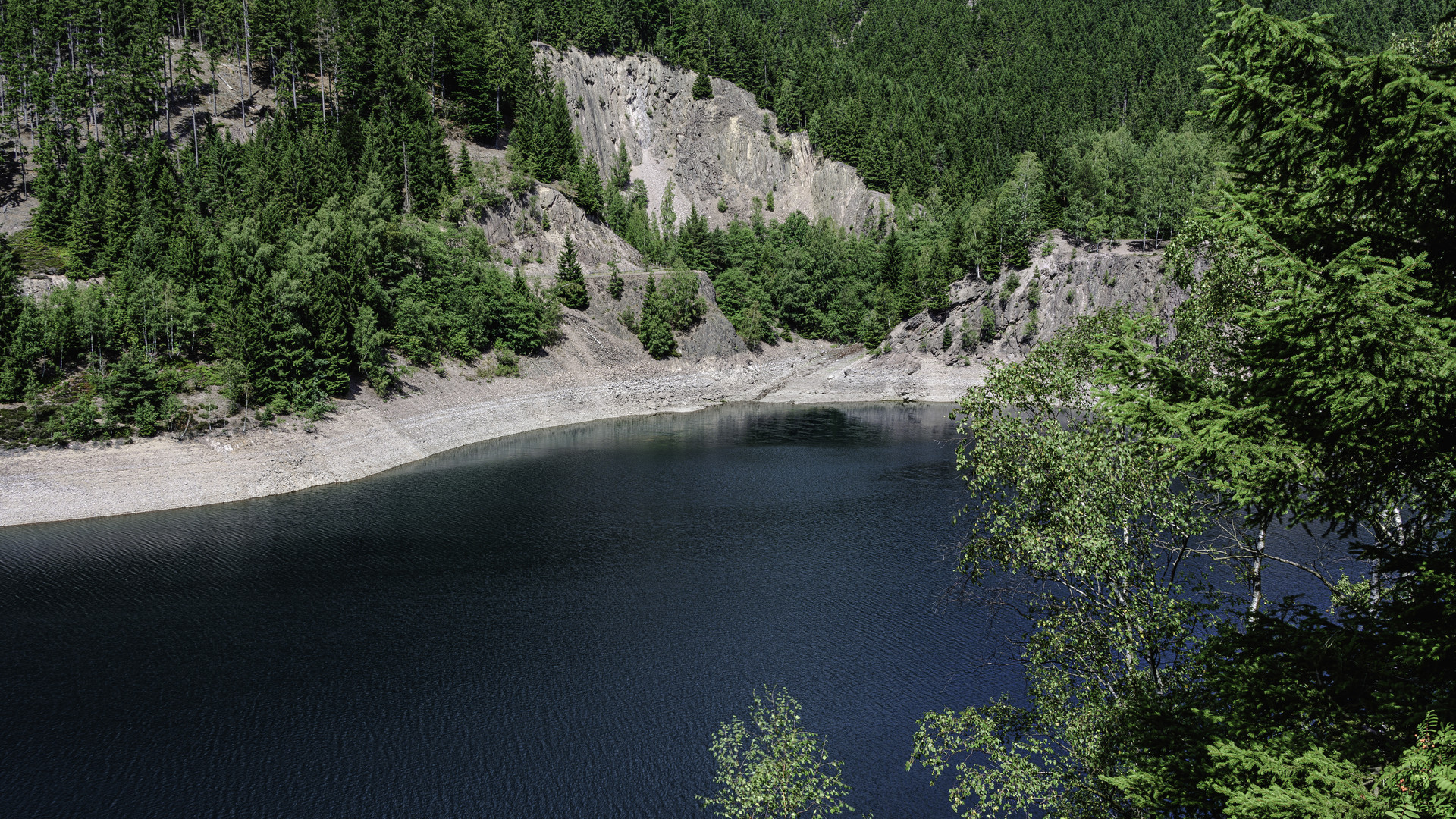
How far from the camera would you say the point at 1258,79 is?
8727mm

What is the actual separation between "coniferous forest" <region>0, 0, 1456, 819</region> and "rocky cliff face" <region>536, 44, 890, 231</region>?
13.8ft

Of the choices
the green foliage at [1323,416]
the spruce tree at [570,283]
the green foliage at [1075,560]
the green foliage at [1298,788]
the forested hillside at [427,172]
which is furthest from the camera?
the spruce tree at [570,283]

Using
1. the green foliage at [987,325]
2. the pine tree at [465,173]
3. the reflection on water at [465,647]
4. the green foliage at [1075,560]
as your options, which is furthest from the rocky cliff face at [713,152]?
the green foliage at [1075,560]

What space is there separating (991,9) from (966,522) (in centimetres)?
18071

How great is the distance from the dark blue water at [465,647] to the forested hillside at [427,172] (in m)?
18.4

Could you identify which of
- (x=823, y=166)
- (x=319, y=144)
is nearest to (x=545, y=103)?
(x=319, y=144)

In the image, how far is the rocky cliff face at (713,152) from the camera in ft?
464

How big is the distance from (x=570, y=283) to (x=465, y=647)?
2910 inches

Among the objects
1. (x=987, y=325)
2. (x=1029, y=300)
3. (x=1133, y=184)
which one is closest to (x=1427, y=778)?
(x=987, y=325)

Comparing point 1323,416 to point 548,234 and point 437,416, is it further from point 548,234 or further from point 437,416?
point 548,234

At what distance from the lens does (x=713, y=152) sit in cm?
14550

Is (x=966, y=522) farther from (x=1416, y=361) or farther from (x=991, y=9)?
(x=991, y=9)

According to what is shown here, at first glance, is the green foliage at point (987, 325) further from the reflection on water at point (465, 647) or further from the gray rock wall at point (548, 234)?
the reflection on water at point (465, 647)

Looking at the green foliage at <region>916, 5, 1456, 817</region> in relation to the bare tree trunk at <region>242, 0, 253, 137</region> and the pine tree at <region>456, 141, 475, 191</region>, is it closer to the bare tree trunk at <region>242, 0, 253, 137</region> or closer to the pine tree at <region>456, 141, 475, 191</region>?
the pine tree at <region>456, 141, 475, 191</region>
